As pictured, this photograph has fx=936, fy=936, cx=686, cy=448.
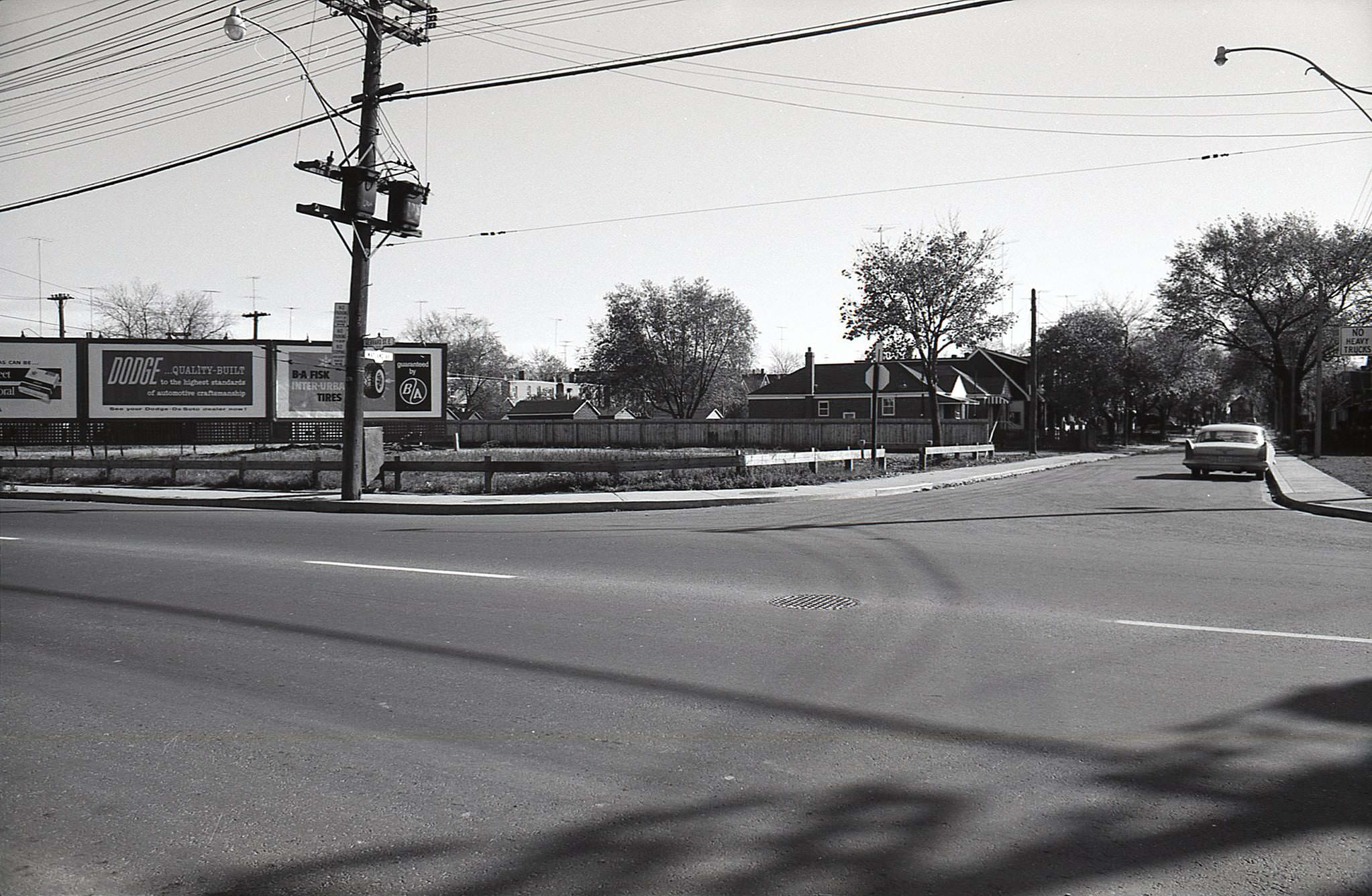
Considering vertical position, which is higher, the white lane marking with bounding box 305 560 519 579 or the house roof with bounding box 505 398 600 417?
the house roof with bounding box 505 398 600 417

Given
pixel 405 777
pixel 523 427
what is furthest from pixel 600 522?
pixel 523 427

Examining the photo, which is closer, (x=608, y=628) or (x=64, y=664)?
(x=64, y=664)

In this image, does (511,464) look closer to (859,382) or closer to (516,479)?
(516,479)

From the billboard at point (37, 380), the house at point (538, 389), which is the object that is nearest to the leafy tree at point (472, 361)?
the house at point (538, 389)

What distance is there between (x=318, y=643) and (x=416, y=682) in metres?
1.45

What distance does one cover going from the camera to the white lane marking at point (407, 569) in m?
9.51

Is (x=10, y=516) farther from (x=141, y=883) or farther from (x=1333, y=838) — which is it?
(x=1333, y=838)

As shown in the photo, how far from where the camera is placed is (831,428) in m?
59.1

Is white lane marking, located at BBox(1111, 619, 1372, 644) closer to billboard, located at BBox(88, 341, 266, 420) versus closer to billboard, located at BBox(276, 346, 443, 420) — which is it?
billboard, located at BBox(276, 346, 443, 420)

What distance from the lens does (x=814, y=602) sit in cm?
808

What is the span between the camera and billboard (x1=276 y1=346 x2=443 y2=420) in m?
49.6

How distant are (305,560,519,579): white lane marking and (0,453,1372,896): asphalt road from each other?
0.09 meters

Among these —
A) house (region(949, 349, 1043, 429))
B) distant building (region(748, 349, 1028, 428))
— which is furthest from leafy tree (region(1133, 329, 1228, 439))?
house (region(949, 349, 1043, 429))

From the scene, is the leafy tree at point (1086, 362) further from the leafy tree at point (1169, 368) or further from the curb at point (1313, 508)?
the curb at point (1313, 508)
